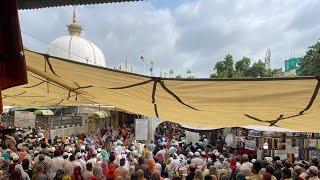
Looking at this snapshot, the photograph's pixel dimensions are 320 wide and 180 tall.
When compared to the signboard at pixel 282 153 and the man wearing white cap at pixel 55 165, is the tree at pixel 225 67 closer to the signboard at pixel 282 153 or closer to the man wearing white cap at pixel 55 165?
the signboard at pixel 282 153

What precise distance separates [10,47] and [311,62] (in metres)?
37.9

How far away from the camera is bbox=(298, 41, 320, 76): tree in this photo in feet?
120

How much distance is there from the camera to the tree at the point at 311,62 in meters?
36.6

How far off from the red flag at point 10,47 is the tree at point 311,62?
36.1m

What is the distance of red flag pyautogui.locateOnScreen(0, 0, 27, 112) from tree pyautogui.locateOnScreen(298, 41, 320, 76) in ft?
118

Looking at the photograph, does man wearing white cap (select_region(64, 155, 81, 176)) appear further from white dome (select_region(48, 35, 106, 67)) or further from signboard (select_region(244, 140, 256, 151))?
white dome (select_region(48, 35, 106, 67))

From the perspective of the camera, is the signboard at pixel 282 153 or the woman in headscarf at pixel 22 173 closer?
the woman in headscarf at pixel 22 173

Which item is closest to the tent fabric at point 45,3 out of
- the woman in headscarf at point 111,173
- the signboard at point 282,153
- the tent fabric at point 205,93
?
the tent fabric at point 205,93

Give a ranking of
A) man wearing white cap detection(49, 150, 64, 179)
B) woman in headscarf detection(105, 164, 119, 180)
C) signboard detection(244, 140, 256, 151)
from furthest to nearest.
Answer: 1. signboard detection(244, 140, 256, 151)
2. man wearing white cap detection(49, 150, 64, 179)
3. woman in headscarf detection(105, 164, 119, 180)

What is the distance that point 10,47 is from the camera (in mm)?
2479

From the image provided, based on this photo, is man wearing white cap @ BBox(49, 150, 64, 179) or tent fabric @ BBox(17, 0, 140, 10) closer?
tent fabric @ BBox(17, 0, 140, 10)

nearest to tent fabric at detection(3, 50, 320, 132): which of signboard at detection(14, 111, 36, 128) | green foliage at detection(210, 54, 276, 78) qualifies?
signboard at detection(14, 111, 36, 128)

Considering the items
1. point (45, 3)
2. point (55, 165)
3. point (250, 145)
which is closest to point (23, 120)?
point (250, 145)

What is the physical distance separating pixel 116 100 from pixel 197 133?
13778 millimetres
